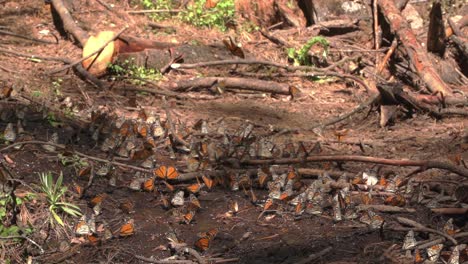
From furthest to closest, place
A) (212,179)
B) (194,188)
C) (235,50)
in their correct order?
(235,50)
(212,179)
(194,188)

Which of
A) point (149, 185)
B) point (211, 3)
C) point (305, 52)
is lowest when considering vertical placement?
point (305, 52)

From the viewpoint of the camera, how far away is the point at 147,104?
6.03 m

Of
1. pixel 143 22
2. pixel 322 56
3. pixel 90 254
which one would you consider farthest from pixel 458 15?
pixel 90 254

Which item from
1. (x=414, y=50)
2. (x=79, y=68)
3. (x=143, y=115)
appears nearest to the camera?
(x=143, y=115)

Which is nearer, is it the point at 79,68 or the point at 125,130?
the point at 125,130

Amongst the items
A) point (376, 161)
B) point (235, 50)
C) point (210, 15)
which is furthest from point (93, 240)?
point (210, 15)

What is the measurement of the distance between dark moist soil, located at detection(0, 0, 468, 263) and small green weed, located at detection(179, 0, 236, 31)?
153 mm

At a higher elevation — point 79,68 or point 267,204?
point 267,204

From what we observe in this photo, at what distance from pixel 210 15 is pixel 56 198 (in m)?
4.67

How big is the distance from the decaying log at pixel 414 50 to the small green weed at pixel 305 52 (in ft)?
2.43

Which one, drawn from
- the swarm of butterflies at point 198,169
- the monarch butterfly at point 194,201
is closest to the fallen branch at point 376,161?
the swarm of butterflies at point 198,169

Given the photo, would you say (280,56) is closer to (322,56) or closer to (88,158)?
(322,56)

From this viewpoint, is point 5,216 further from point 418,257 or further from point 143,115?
point 418,257

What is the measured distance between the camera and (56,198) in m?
3.82
